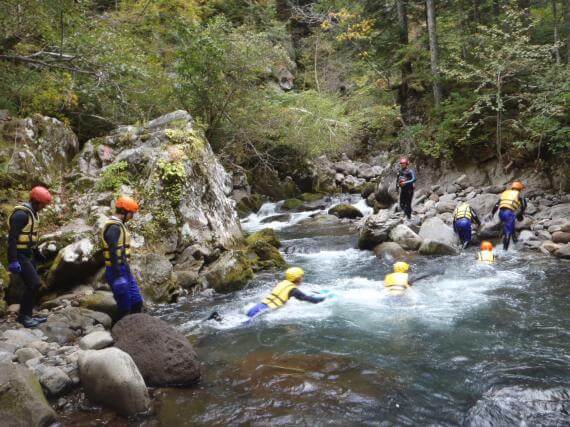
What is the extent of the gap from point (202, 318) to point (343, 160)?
909 inches

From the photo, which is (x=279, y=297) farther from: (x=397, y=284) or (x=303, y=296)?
(x=397, y=284)

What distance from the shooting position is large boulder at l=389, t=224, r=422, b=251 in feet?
36.1

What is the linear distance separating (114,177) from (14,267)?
Result: 159 inches

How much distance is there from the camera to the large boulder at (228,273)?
8.24 meters

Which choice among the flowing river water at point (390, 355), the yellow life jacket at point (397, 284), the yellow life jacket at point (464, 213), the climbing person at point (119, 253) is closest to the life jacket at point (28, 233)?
the climbing person at point (119, 253)

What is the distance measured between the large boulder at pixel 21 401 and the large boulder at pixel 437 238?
892cm

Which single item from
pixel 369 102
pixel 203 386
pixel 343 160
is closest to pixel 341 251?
pixel 203 386

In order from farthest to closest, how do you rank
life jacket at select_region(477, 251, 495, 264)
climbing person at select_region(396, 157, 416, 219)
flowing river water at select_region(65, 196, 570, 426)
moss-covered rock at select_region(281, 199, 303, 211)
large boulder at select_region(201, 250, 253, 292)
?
moss-covered rock at select_region(281, 199, 303, 211) → climbing person at select_region(396, 157, 416, 219) → life jacket at select_region(477, 251, 495, 264) → large boulder at select_region(201, 250, 253, 292) → flowing river water at select_region(65, 196, 570, 426)

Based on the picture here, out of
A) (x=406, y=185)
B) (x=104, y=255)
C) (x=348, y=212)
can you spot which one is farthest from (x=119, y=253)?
(x=348, y=212)

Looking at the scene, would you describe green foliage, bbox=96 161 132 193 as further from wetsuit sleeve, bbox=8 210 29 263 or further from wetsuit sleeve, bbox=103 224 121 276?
wetsuit sleeve, bbox=103 224 121 276

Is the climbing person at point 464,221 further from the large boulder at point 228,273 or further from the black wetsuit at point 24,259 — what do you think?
the black wetsuit at point 24,259

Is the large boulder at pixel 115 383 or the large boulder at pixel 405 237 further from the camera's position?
the large boulder at pixel 405 237

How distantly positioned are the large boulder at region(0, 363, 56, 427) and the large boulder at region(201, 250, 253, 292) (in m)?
4.56

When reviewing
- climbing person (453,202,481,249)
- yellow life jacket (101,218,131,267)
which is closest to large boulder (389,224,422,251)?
climbing person (453,202,481,249)
